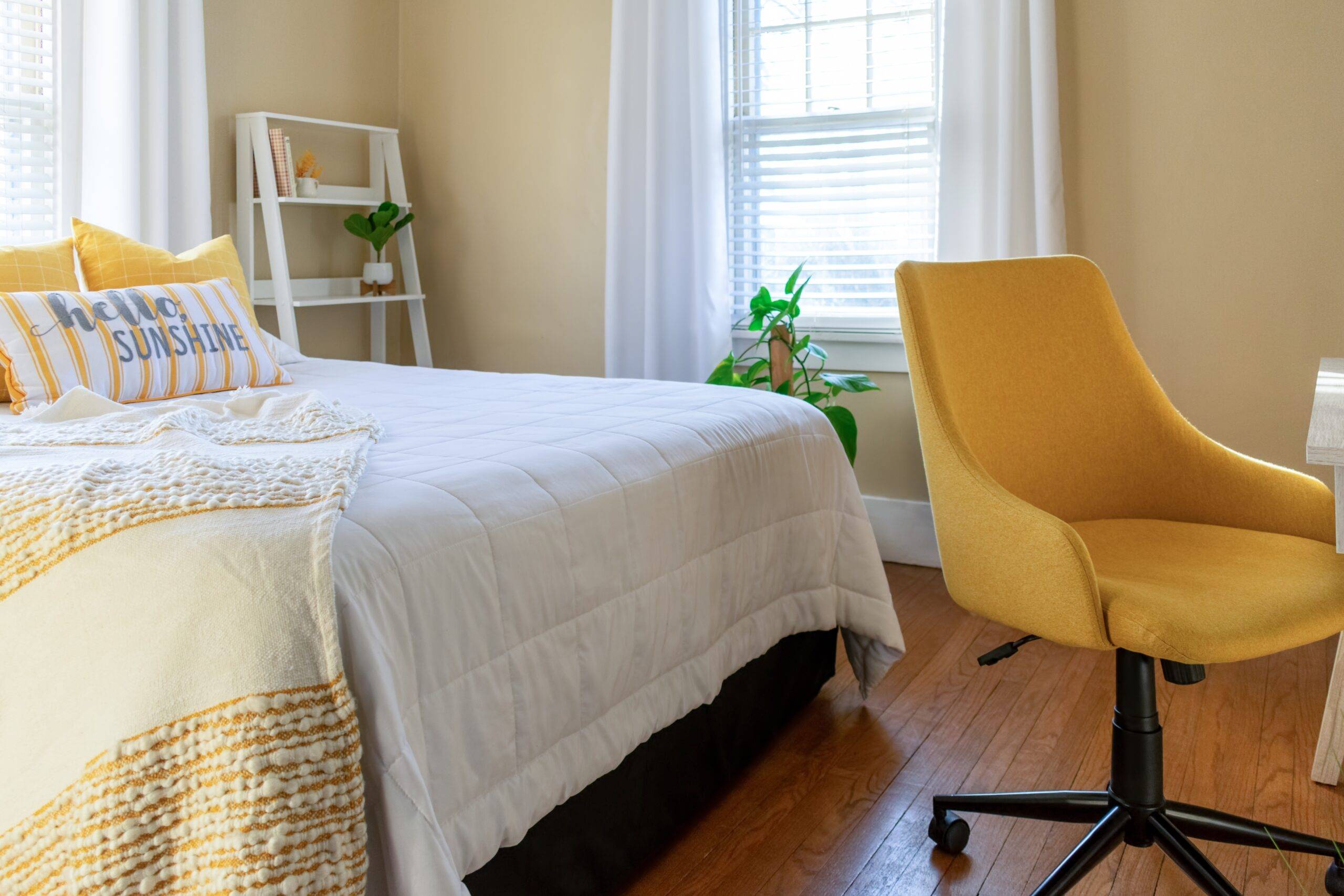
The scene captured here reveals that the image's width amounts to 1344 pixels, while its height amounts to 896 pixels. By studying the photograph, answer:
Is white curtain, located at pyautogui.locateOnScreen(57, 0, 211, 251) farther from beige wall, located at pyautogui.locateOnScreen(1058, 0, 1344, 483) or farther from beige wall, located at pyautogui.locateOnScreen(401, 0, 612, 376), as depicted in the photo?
beige wall, located at pyautogui.locateOnScreen(1058, 0, 1344, 483)

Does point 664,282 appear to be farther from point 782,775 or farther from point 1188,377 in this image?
point 782,775

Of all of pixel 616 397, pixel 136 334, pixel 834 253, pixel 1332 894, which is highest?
pixel 834 253

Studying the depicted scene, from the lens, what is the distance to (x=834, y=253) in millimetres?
3457

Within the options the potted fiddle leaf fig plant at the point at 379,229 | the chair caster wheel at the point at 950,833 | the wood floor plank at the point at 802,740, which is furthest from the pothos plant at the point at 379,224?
the chair caster wheel at the point at 950,833

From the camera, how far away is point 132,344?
2.17m

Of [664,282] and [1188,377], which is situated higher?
[664,282]

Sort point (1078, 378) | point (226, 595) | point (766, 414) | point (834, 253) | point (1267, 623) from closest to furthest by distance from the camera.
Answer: point (226, 595)
point (1267, 623)
point (1078, 378)
point (766, 414)
point (834, 253)

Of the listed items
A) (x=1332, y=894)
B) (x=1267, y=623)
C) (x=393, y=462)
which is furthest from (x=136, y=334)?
(x=1332, y=894)

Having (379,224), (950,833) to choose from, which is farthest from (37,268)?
(950,833)

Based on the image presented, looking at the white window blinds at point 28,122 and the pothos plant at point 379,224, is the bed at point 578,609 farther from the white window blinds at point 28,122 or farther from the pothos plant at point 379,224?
the pothos plant at point 379,224

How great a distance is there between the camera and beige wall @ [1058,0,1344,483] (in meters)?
2.73

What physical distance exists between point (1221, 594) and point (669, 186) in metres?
2.45

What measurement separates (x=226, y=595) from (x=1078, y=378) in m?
1.50

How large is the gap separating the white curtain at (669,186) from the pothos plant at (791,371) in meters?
0.23
